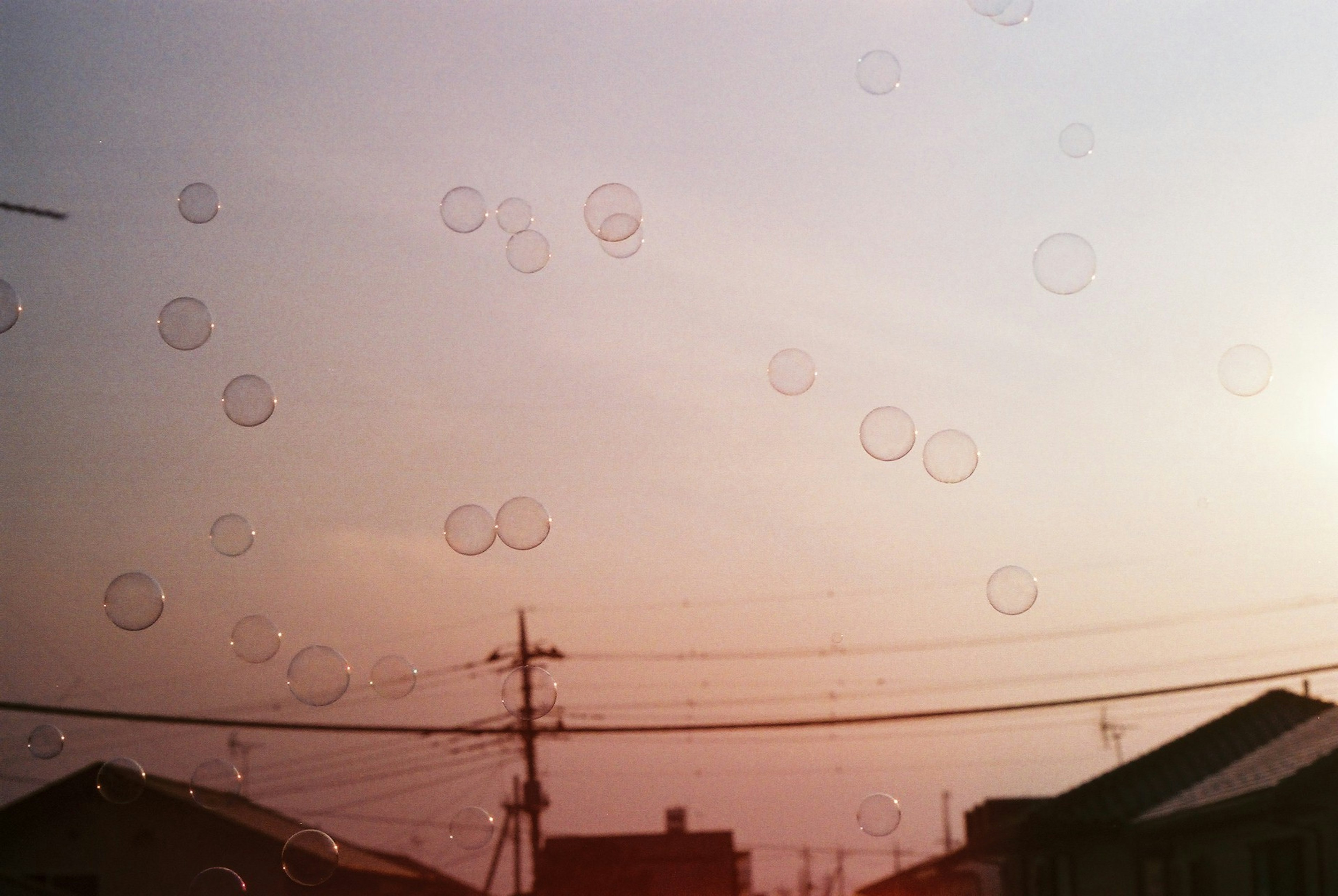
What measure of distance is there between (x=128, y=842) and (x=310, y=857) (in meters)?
14.2

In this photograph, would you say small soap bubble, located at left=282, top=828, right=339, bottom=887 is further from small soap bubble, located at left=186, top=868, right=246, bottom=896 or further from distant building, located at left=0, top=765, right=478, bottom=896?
distant building, located at left=0, top=765, right=478, bottom=896

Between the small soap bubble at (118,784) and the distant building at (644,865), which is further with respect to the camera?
the distant building at (644,865)

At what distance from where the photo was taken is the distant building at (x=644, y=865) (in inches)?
1198

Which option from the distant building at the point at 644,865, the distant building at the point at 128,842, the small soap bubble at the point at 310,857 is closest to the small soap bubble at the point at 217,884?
the small soap bubble at the point at 310,857

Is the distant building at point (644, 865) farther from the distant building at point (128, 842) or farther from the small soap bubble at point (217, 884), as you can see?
the small soap bubble at point (217, 884)

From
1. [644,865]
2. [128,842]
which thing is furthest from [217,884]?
[644,865]

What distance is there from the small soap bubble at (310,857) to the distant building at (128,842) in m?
12.4

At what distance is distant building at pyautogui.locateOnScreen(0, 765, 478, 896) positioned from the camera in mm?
23562

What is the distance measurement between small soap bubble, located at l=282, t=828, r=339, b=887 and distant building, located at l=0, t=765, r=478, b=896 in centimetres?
1239

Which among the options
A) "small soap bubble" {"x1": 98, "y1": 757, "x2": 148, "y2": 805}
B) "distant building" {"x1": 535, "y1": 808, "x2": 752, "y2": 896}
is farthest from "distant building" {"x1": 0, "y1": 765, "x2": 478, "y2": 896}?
"small soap bubble" {"x1": 98, "y1": 757, "x2": 148, "y2": 805}

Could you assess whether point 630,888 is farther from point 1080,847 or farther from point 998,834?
point 1080,847

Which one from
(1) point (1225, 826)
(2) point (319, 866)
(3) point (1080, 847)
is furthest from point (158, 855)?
(1) point (1225, 826)

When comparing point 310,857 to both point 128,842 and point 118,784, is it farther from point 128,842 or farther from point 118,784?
point 128,842

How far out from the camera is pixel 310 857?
38.8 feet
